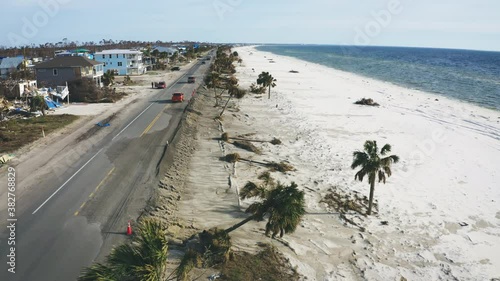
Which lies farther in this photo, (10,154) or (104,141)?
(104,141)

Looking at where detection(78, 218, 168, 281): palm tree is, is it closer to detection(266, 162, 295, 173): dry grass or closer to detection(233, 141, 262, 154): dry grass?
detection(266, 162, 295, 173): dry grass

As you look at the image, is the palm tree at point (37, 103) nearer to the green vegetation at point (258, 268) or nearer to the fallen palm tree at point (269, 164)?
the fallen palm tree at point (269, 164)

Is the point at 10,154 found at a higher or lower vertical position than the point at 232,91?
lower

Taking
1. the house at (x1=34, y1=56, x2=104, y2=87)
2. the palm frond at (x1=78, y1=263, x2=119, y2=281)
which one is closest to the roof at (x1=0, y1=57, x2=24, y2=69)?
the house at (x1=34, y1=56, x2=104, y2=87)

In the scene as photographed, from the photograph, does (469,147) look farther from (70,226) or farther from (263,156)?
(70,226)

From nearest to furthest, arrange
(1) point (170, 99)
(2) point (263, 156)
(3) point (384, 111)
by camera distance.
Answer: (2) point (263, 156), (3) point (384, 111), (1) point (170, 99)

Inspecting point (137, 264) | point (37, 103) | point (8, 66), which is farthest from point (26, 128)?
point (8, 66)

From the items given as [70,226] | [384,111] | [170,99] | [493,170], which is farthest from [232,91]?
[70,226]

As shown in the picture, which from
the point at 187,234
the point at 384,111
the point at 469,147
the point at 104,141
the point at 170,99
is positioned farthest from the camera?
the point at 170,99
